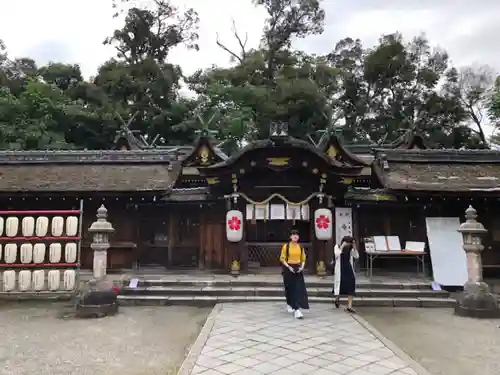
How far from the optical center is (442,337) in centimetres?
781

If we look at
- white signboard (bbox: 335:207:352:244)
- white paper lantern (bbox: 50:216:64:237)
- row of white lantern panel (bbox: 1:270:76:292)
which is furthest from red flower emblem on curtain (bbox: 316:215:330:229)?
white paper lantern (bbox: 50:216:64:237)

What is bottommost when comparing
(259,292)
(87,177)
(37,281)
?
(259,292)

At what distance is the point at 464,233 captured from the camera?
1020 centimetres

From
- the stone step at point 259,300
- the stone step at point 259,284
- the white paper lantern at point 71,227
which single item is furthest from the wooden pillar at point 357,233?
the white paper lantern at point 71,227

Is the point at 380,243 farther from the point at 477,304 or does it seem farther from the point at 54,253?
the point at 54,253

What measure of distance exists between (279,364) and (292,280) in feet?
9.24

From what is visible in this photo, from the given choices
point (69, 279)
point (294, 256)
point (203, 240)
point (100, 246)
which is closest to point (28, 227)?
point (69, 279)

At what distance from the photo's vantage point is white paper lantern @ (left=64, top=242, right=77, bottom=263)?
34.1 ft

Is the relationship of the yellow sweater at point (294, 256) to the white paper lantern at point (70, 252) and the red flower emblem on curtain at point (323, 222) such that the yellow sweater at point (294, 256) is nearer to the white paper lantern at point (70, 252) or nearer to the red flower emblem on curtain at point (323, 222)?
the red flower emblem on curtain at point (323, 222)

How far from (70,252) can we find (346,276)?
22.3ft

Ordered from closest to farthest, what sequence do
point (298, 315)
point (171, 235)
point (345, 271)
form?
point (298, 315)
point (345, 271)
point (171, 235)

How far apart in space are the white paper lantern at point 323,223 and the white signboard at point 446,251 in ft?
9.95

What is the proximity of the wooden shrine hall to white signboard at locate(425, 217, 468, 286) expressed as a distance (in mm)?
369

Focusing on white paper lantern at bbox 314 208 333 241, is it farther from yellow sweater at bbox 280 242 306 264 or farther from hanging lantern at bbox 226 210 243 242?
yellow sweater at bbox 280 242 306 264
